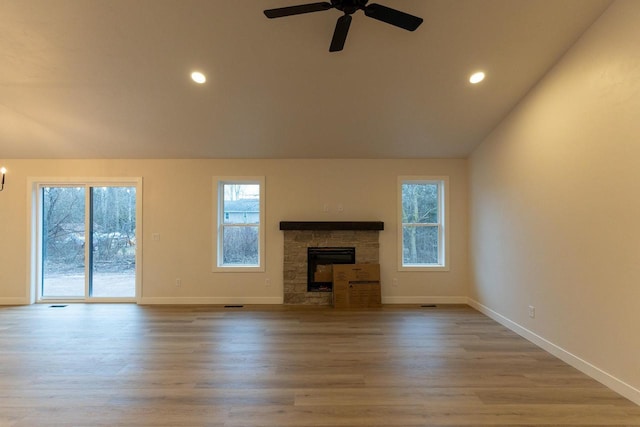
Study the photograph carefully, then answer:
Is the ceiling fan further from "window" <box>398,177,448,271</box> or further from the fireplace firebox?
the fireplace firebox

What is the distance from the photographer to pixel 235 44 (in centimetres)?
316

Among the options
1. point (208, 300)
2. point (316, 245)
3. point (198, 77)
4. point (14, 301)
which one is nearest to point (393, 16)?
point (198, 77)

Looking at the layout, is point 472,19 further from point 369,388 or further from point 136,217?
point 136,217

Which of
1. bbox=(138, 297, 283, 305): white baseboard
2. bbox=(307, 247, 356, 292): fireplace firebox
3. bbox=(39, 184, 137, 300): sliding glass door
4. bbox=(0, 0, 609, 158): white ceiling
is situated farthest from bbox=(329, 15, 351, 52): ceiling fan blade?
bbox=(39, 184, 137, 300): sliding glass door

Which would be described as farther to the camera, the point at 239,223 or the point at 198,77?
the point at 239,223

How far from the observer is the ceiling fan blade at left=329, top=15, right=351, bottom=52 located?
2.34 m

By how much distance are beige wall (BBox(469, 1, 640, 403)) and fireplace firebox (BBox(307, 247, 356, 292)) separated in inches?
87.4

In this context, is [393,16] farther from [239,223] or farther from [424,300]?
[424,300]

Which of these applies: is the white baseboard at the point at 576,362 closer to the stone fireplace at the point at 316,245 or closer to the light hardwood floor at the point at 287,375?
the light hardwood floor at the point at 287,375

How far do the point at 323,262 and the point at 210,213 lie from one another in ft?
6.42

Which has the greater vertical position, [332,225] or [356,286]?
[332,225]

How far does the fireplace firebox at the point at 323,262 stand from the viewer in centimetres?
525

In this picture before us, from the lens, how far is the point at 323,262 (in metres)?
5.30

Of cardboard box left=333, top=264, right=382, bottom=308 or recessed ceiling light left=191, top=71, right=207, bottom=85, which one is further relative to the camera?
cardboard box left=333, top=264, right=382, bottom=308
